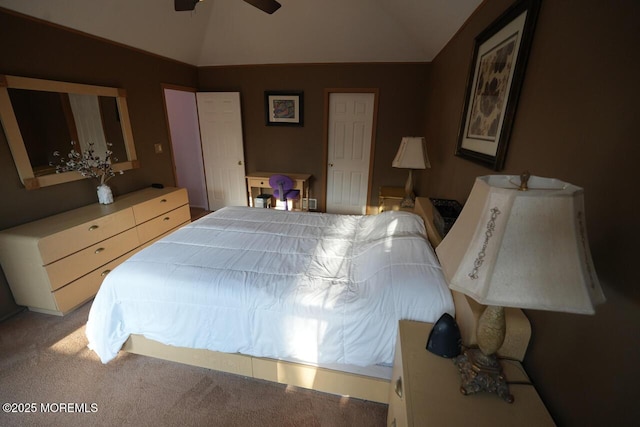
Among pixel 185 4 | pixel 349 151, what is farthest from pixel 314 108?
pixel 185 4

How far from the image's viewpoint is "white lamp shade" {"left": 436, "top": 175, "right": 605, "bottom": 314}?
0.58 meters

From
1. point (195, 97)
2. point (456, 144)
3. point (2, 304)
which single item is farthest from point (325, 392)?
point (195, 97)

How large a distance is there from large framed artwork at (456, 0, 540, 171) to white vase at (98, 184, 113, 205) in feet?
11.0

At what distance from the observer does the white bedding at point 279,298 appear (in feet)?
4.39

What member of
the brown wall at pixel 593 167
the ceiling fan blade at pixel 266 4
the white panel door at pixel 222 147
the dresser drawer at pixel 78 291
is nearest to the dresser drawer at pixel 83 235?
the dresser drawer at pixel 78 291

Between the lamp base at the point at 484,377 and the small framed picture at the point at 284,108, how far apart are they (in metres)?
3.97

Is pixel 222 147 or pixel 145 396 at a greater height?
pixel 222 147

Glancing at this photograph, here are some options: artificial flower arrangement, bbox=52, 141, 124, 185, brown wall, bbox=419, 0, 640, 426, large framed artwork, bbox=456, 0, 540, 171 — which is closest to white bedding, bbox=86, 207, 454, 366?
brown wall, bbox=419, 0, 640, 426

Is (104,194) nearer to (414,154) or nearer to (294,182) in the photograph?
(294,182)

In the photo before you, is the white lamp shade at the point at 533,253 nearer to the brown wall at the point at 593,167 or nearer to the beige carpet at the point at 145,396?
the brown wall at the point at 593,167

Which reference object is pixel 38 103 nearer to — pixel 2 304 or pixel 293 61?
pixel 2 304

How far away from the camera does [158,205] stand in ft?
10.2

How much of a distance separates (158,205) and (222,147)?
5.77 ft

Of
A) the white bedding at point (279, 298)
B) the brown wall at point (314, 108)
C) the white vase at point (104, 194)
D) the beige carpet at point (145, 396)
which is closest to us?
the white bedding at point (279, 298)
